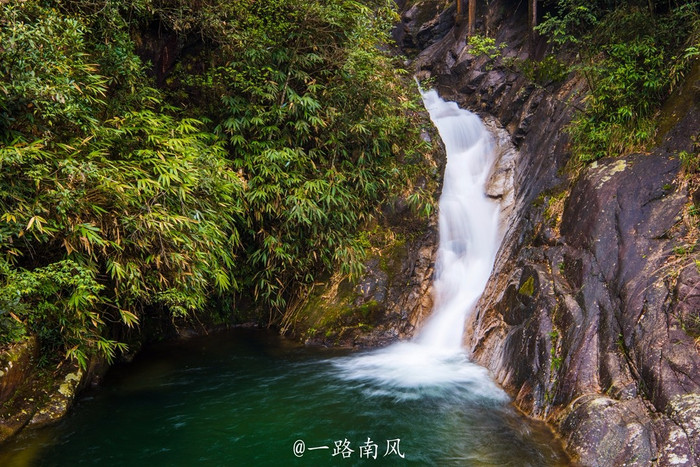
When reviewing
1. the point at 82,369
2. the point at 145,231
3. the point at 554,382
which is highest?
the point at 145,231

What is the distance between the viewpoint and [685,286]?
14.9 feet

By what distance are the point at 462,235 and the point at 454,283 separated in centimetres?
116

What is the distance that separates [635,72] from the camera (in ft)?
21.7

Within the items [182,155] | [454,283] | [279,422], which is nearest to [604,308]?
[454,283]

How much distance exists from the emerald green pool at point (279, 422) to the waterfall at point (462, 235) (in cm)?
122

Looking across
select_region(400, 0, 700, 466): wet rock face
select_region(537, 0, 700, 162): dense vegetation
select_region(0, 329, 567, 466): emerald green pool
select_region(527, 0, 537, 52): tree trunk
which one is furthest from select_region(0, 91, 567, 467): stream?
select_region(527, 0, 537, 52): tree trunk

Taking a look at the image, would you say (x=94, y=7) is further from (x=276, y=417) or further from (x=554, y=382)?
(x=554, y=382)

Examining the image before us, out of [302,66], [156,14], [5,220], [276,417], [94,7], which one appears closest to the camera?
[5,220]

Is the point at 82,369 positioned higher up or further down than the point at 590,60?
further down

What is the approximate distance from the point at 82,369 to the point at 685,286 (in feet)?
23.4

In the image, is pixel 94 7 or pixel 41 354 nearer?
pixel 41 354

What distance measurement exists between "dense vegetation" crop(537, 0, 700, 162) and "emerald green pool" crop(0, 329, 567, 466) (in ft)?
13.4

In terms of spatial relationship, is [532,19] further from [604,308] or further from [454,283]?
[604,308]

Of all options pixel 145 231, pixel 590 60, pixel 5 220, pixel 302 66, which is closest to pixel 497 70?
pixel 590 60
